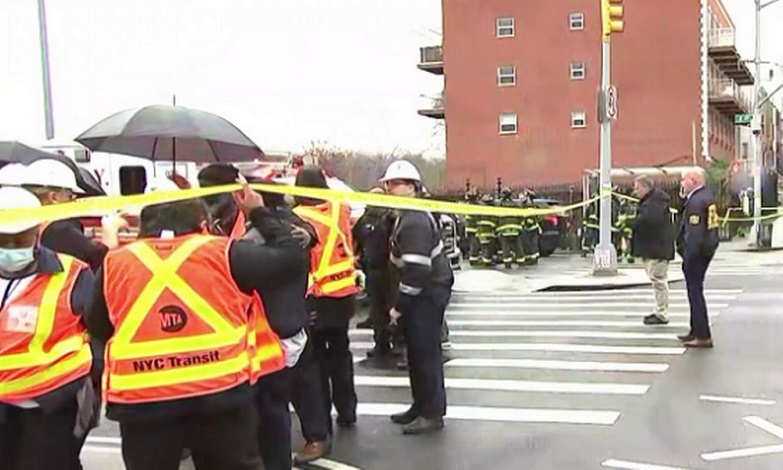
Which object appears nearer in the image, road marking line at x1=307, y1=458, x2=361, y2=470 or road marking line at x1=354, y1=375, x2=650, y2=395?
road marking line at x1=307, y1=458, x2=361, y2=470

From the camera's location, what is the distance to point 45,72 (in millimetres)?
18953

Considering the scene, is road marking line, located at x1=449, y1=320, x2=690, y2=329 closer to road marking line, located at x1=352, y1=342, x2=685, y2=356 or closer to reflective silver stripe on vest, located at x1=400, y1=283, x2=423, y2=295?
road marking line, located at x1=352, y1=342, x2=685, y2=356

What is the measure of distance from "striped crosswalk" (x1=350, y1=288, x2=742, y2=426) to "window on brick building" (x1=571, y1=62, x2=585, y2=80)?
32.8 meters

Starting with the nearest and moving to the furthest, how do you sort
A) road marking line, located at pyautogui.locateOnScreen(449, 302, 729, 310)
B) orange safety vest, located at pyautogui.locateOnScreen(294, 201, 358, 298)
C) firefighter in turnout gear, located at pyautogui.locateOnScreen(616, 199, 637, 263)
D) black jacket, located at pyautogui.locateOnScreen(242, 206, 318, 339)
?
1. black jacket, located at pyautogui.locateOnScreen(242, 206, 318, 339)
2. orange safety vest, located at pyautogui.locateOnScreen(294, 201, 358, 298)
3. road marking line, located at pyautogui.locateOnScreen(449, 302, 729, 310)
4. firefighter in turnout gear, located at pyautogui.locateOnScreen(616, 199, 637, 263)

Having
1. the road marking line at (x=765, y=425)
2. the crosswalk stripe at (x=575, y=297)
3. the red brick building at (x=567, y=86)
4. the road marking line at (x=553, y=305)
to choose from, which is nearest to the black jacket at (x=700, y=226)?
the road marking line at (x=765, y=425)

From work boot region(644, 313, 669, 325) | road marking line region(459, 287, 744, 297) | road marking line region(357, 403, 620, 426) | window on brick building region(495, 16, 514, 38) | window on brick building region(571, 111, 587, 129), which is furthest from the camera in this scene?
window on brick building region(495, 16, 514, 38)

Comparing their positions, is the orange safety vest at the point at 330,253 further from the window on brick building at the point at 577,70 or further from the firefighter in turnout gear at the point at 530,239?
the window on brick building at the point at 577,70

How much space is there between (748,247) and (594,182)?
15.2ft

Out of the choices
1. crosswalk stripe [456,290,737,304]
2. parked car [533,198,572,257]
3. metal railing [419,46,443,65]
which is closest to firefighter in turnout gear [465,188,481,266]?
parked car [533,198,572,257]

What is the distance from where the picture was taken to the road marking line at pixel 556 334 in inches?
427

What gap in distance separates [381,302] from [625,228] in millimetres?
13150

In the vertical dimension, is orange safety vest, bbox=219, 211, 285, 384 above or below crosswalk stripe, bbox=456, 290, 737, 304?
above

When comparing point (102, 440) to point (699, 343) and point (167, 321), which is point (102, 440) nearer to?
point (167, 321)

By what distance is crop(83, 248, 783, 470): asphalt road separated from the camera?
629 cm
